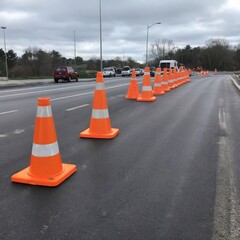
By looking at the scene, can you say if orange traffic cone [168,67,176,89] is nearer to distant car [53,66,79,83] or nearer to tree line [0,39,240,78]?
distant car [53,66,79,83]

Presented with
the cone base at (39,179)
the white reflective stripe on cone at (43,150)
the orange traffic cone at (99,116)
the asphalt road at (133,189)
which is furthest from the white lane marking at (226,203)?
the orange traffic cone at (99,116)

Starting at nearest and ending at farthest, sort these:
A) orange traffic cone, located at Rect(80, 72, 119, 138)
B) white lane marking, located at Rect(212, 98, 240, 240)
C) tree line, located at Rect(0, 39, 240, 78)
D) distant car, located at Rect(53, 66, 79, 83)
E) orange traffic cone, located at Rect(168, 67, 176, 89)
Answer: white lane marking, located at Rect(212, 98, 240, 240)
orange traffic cone, located at Rect(80, 72, 119, 138)
orange traffic cone, located at Rect(168, 67, 176, 89)
distant car, located at Rect(53, 66, 79, 83)
tree line, located at Rect(0, 39, 240, 78)

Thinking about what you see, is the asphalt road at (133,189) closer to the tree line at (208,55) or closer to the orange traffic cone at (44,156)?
the orange traffic cone at (44,156)

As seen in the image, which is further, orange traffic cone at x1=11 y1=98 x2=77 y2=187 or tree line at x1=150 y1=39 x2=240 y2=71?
tree line at x1=150 y1=39 x2=240 y2=71

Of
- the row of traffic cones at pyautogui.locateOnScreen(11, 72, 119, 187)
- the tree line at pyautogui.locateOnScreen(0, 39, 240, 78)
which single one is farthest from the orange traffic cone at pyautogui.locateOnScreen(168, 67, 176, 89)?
the tree line at pyautogui.locateOnScreen(0, 39, 240, 78)

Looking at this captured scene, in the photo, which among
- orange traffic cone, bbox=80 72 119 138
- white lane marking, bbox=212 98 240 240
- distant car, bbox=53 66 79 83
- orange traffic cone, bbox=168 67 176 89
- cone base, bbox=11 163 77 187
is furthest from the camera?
distant car, bbox=53 66 79 83

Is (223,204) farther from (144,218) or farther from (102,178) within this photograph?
(102,178)

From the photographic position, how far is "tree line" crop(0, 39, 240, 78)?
3081 inches

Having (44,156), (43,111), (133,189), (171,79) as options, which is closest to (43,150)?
(44,156)

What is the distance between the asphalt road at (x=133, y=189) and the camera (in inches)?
121

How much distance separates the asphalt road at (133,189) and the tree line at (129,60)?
6759cm

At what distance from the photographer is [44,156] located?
4.27 metres

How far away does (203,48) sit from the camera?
382 ft

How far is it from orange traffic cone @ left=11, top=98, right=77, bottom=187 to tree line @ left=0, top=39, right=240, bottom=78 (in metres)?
69.2
